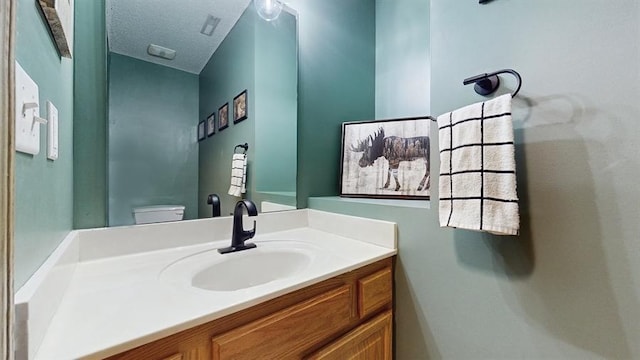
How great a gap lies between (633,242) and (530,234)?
0.59 feet

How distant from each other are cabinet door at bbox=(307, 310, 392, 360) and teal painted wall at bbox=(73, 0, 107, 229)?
86 centimetres

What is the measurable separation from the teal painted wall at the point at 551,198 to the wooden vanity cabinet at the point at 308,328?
0.18 meters

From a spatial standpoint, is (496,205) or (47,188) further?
(496,205)

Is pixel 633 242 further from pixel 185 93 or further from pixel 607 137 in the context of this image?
pixel 185 93

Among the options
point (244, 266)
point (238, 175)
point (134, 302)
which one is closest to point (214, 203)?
point (238, 175)

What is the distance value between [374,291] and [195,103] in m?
1.02

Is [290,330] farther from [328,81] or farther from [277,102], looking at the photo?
[328,81]

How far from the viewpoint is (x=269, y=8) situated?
4.28ft

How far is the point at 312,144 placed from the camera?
1.41m

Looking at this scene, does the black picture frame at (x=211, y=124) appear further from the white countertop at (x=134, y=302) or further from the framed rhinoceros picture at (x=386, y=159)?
the framed rhinoceros picture at (x=386, y=159)

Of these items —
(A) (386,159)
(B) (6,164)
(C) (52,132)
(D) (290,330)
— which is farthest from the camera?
(A) (386,159)

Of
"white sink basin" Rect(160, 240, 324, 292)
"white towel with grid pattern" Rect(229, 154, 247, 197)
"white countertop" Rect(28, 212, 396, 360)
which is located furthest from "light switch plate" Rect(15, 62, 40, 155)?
"white towel with grid pattern" Rect(229, 154, 247, 197)

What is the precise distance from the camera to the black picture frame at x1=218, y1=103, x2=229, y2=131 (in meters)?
1.15

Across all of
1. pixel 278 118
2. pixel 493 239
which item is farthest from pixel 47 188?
pixel 493 239
